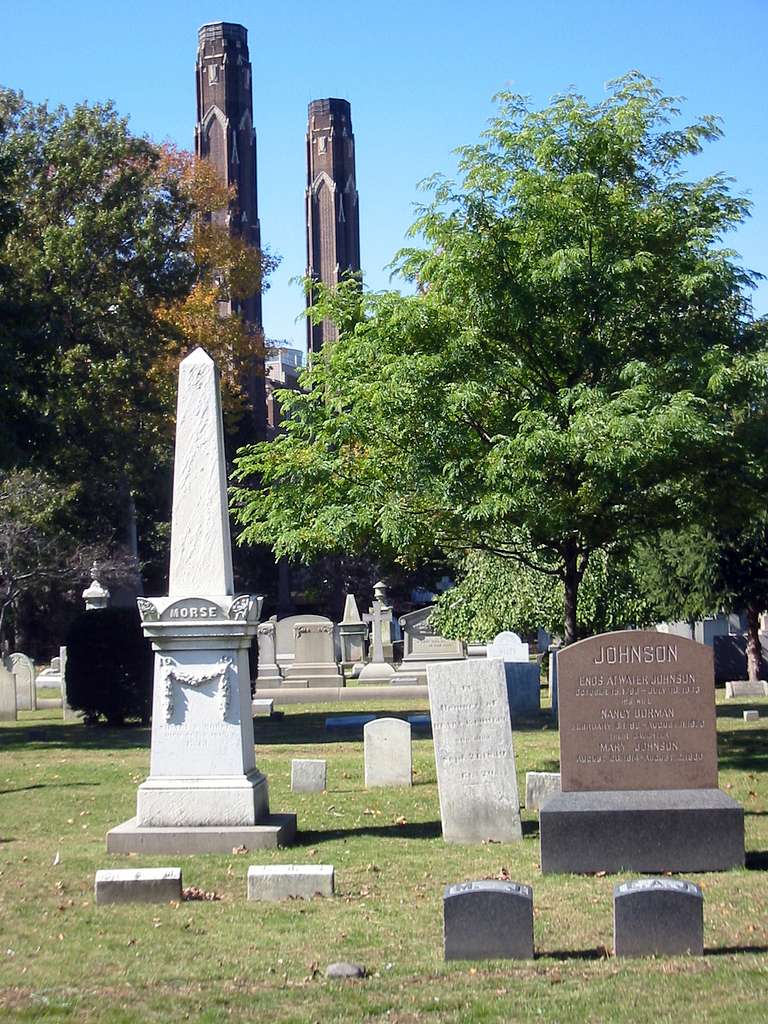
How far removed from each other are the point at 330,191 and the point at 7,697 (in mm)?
73644

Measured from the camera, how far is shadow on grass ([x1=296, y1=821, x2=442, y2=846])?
1110 cm

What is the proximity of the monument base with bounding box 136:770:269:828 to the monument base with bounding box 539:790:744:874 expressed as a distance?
267 centimetres

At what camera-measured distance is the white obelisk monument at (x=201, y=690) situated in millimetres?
10625

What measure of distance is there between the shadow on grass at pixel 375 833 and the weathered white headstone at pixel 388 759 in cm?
243

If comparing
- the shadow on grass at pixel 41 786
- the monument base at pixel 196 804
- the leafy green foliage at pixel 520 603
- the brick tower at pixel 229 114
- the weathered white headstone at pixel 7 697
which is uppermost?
the brick tower at pixel 229 114

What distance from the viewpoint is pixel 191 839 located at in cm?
1046

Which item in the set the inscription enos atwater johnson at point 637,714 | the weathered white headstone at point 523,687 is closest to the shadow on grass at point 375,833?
the inscription enos atwater johnson at point 637,714

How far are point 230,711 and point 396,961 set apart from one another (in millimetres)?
4067

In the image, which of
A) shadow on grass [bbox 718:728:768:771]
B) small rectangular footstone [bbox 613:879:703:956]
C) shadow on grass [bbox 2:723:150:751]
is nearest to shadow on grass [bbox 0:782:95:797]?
shadow on grass [bbox 2:723:150:751]

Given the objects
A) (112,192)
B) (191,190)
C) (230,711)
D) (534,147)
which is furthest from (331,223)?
(230,711)

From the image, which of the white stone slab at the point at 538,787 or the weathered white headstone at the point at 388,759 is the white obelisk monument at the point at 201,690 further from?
the weathered white headstone at the point at 388,759

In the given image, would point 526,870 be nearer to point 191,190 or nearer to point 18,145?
point 18,145

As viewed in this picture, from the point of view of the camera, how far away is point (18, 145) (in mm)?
33562

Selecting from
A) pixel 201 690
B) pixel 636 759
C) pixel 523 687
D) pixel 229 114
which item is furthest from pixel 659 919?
pixel 229 114
